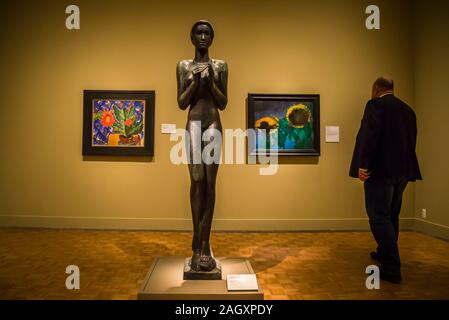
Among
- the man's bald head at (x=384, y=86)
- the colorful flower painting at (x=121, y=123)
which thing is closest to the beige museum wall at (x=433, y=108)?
the man's bald head at (x=384, y=86)

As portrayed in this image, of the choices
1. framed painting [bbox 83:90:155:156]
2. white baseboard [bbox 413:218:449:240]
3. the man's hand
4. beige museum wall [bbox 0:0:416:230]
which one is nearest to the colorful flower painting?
framed painting [bbox 83:90:155:156]

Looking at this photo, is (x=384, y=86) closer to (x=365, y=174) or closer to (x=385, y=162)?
(x=385, y=162)

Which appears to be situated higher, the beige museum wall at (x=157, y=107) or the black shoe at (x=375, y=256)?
the beige museum wall at (x=157, y=107)

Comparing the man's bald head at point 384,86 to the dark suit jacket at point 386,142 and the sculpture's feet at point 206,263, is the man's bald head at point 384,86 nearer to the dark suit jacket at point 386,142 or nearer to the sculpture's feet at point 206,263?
the dark suit jacket at point 386,142

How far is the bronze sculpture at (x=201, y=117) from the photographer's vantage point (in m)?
2.98

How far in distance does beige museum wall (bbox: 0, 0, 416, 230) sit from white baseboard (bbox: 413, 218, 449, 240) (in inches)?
6.3

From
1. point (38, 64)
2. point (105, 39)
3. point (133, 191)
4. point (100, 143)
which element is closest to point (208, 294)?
point (133, 191)

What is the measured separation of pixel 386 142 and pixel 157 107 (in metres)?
3.48

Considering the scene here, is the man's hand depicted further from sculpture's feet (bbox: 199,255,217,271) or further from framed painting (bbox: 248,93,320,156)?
framed painting (bbox: 248,93,320,156)

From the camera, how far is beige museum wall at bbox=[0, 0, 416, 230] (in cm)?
540

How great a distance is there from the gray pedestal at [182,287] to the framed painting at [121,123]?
2.54 m

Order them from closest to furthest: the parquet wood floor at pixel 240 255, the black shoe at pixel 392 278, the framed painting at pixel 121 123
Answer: the parquet wood floor at pixel 240 255 < the black shoe at pixel 392 278 < the framed painting at pixel 121 123

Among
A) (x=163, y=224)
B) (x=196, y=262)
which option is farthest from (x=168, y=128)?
(x=196, y=262)

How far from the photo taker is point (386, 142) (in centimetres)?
312
